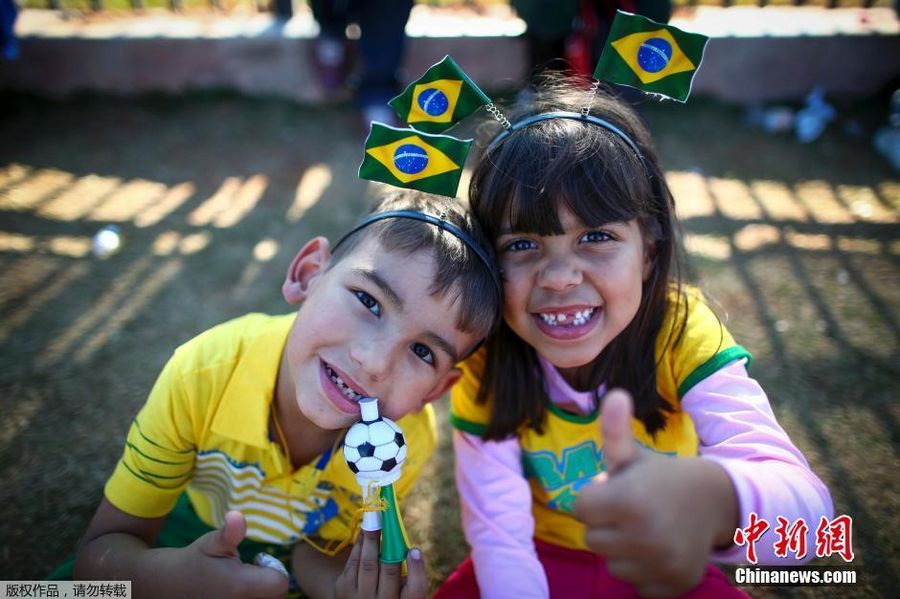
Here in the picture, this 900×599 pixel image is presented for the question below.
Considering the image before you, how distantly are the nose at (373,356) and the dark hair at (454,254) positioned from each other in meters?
0.15

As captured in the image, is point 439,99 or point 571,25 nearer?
point 439,99

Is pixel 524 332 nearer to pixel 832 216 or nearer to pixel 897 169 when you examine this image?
pixel 832 216

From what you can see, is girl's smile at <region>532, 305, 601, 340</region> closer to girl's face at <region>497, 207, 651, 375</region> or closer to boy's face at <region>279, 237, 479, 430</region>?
girl's face at <region>497, 207, 651, 375</region>

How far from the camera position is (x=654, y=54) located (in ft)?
4.70

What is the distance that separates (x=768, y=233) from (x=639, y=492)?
2697 millimetres

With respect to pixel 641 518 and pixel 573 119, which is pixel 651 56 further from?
pixel 641 518

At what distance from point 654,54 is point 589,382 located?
76 centimetres

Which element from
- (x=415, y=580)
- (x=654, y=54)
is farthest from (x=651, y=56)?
(x=415, y=580)

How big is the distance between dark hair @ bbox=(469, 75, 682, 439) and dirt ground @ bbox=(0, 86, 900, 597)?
614mm

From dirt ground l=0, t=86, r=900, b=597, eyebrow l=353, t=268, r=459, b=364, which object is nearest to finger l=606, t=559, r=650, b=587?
eyebrow l=353, t=268, r=459, b=364

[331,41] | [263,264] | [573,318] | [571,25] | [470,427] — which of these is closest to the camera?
[573,318]

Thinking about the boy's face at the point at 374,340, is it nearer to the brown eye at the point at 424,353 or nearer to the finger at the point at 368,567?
the brown eye at the point at 424,353

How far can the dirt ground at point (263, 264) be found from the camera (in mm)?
2107

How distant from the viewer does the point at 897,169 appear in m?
3.74
